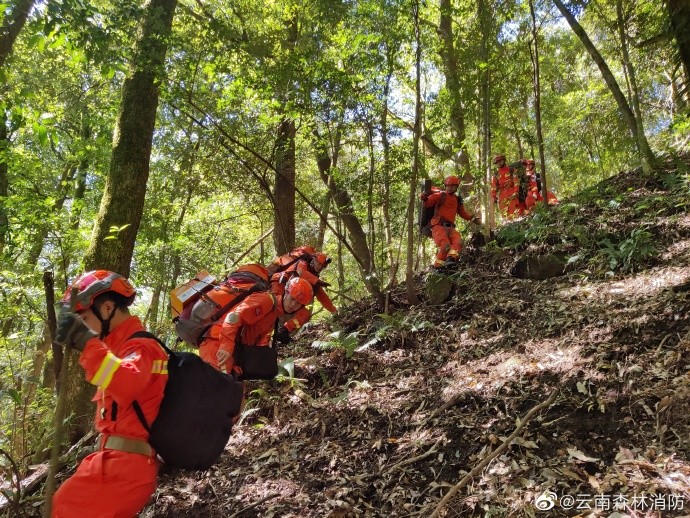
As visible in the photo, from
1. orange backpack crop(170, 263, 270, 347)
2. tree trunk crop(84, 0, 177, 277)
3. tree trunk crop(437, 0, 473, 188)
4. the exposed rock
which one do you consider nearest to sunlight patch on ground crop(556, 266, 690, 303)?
the exposed rock

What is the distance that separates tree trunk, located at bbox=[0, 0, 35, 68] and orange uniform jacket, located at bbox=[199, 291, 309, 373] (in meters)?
3.45

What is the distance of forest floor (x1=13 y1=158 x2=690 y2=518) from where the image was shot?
300 centimetres

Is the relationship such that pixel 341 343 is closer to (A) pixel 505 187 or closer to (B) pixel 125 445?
(B) pixel 125 445

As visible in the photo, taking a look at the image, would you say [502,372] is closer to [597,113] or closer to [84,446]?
[84,446]

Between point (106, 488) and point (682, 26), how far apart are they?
7434 millimetres

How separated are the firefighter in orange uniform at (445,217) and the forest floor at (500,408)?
1453mm

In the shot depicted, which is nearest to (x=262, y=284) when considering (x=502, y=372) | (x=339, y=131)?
(x=502, y=372)

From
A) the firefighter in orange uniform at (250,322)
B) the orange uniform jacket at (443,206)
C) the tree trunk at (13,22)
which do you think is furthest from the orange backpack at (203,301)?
the orange uniform jacket at (443,206)

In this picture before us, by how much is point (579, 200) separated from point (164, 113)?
884cm

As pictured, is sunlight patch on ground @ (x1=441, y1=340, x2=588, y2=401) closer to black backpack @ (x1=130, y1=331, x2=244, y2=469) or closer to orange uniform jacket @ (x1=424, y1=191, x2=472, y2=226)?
black backpack @ (x1=130, y1=331, x2=244, y2=469)

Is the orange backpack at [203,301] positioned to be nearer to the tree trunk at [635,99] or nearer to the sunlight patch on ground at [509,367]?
the sunlight patch on ground at [509,367]

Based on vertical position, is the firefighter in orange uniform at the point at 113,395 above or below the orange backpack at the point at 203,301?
below

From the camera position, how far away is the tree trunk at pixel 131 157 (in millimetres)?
5289

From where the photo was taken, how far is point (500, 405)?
157 inches
